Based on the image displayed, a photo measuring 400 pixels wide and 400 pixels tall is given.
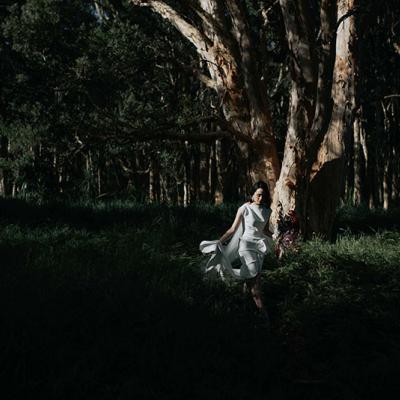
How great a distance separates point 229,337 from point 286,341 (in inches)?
33.8

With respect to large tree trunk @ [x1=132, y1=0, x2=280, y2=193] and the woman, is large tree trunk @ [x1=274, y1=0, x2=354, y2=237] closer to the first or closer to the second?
large tree trunk @ [x1=132, y1=0, x2=280, y2=193]

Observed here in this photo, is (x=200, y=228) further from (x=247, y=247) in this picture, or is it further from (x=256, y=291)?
(x=256, y=291)

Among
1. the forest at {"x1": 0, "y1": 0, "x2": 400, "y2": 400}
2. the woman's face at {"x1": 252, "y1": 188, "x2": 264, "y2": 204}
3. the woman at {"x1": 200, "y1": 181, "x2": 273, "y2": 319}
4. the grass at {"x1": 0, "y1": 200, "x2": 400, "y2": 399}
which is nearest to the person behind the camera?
the grass at {"x1": 0, "y1": 200, "x2": 400, "y2": 399}

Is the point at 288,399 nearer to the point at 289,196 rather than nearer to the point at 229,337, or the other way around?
the point at 229,337

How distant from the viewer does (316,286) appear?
8.66 metres

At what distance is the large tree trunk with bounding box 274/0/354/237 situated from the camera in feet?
40.6

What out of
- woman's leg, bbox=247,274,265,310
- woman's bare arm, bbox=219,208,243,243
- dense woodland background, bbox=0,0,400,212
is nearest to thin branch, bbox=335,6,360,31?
dense woodland background, bbox=0,0,400,212

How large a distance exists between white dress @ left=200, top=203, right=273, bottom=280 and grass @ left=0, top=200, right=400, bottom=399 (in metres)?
0.34

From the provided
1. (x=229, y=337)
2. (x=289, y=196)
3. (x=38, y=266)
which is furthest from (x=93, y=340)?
(x=289, y=196)

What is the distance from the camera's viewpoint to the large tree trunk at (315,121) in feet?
40.6

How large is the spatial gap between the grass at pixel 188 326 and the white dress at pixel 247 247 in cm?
34

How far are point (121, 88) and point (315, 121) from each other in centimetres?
994

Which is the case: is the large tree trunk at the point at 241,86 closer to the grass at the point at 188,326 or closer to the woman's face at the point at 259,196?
the grass at the point at 188,326

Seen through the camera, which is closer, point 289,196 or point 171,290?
point 171,290
